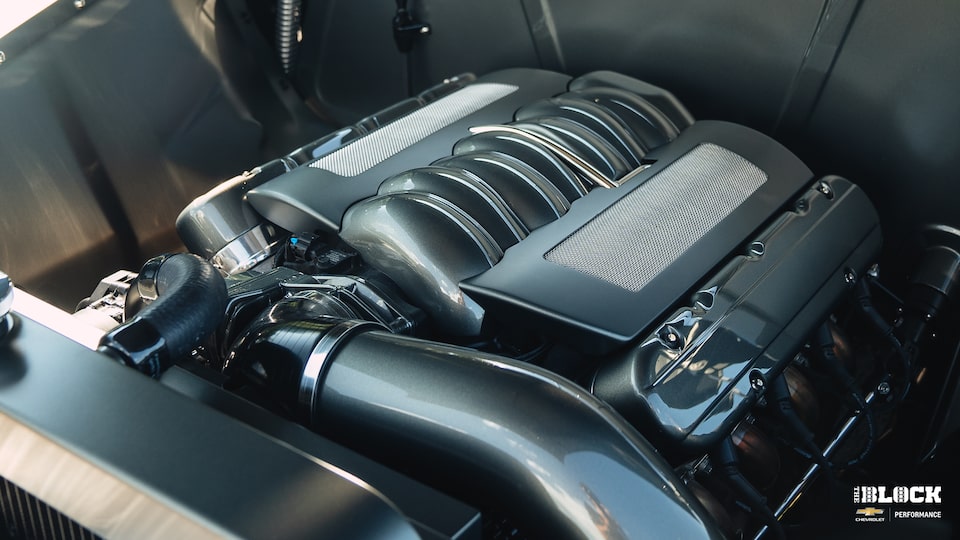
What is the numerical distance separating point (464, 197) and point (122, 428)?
0.69 m

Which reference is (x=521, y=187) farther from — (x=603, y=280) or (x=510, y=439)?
(x=510, y=439)

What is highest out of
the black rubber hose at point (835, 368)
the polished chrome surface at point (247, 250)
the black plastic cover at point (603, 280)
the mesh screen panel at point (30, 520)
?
the mesh screen panel at point (30, 520)

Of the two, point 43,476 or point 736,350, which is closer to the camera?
point 43,476

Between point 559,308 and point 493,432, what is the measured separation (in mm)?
315

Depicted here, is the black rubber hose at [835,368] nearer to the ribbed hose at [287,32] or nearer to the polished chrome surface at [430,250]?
the polished chrome surface at [430,250]

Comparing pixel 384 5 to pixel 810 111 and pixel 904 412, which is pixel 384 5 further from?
pixel 904 412

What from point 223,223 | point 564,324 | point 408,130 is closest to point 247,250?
point 223,223

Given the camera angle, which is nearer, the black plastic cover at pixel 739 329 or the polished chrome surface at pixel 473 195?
the black plastic cover at pixel 739 329

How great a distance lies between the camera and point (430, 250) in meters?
1.12

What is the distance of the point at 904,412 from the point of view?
1.47 metres

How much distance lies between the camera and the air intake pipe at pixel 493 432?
74 centimetres

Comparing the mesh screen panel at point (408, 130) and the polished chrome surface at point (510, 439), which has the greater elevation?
the mesh screen panel at point (408, 130)

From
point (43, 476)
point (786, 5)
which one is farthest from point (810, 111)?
point (43, 476)

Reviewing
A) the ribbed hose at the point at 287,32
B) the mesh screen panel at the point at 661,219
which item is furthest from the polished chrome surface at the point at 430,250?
the ribbed hose at the point at 287,32
